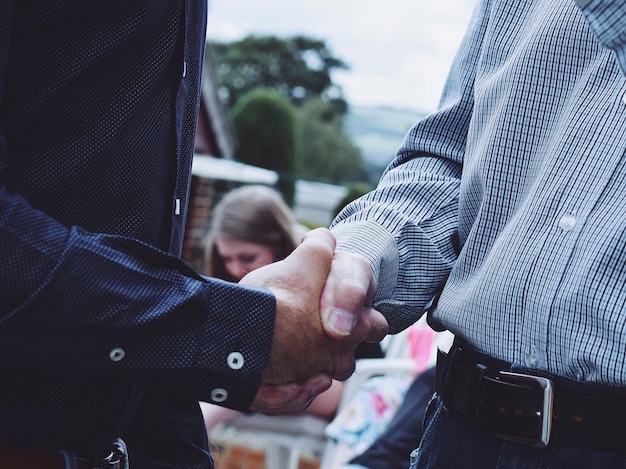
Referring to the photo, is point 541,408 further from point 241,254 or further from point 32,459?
point 241,254

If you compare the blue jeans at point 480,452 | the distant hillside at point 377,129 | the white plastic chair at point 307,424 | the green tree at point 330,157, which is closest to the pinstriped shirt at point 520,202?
the blue jeans at point 480,452

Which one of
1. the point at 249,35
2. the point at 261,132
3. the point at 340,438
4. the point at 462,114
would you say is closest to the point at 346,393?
the point at 340,438

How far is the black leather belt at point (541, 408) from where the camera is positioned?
4.02ft

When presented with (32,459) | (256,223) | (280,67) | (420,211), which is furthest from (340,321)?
(280,67)

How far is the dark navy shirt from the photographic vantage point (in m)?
1.11

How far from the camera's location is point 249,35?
44844 millimetres

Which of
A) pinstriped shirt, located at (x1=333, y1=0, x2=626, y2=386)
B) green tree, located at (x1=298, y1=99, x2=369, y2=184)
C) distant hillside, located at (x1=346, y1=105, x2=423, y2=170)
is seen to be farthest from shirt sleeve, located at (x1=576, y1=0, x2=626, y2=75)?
green tree, located at (x1=298, y1=99, x2=369, y2=184)

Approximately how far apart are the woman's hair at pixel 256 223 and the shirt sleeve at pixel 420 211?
248 centimetres

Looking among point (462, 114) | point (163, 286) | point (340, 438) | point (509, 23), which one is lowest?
point (340, 438)

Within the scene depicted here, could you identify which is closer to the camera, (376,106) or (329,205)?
(329,205)

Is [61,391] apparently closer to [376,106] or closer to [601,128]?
[601,128]

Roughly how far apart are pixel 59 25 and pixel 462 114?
839mm

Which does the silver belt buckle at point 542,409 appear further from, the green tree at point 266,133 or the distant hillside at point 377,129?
the green tree at point 266,133

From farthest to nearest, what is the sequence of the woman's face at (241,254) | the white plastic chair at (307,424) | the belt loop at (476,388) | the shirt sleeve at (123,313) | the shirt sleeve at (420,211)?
the woman's face at (241,254)
the white plastic chair at (307,424)
the shirt sleeve at (420,211)
the belt loop at (476,388)
the shirt sleeve at (123,313)
